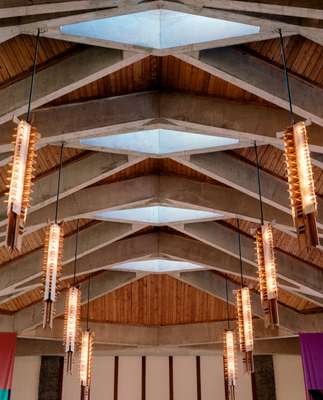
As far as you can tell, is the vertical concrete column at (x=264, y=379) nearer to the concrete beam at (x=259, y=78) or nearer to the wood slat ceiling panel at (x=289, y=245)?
the wood slat ceiling panel at (x=289, y=245)

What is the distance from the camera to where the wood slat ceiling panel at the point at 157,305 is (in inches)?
755

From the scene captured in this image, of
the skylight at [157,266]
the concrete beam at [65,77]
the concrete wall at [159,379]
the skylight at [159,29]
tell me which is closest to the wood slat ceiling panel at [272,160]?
the skylight at [159,29]

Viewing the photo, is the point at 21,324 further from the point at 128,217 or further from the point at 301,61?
the point at 301,61

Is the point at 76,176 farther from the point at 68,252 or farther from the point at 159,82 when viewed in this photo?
the point at 68,252

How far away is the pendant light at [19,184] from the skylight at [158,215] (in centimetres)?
697

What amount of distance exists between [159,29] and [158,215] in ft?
22.8

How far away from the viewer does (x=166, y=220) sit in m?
13.4

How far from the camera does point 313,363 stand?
54.3ft

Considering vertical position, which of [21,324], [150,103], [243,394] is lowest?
[243,394]

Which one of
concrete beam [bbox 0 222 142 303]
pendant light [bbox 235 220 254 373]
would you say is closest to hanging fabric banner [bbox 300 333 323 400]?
pendant light [bbox 235 220 254 373]

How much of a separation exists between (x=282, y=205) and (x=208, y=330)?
33.2 feet

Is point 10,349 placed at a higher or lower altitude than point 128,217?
lower

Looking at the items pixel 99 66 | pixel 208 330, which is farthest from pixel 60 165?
pixel 208 330

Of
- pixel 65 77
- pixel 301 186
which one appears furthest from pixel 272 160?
pixel 301 186
